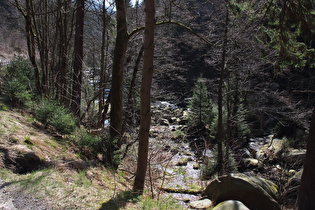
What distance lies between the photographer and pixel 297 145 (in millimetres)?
16797

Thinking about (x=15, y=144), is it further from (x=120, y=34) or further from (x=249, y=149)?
(x=249, y=149)

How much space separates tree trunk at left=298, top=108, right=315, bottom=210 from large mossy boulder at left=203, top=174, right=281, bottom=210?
1920 millimetres

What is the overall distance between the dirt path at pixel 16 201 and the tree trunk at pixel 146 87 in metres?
2.22

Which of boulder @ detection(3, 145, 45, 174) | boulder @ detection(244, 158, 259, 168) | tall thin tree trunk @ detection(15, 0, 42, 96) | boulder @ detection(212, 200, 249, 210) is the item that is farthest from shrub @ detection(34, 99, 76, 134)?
boulder @ detection(244, 158, 259, 168)

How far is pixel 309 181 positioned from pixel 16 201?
16.1 feet

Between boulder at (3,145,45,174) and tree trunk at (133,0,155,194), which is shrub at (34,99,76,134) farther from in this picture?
tree trunk at (133,0,155,194)

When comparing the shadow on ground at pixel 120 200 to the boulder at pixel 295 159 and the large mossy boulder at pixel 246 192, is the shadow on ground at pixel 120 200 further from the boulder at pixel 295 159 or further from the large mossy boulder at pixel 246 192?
the boulder at pixel 295 159

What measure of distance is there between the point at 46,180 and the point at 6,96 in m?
4.30

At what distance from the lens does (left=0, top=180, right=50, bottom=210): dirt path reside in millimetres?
3271

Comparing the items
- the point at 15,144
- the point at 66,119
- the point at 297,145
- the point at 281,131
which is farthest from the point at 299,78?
the point at 15,144

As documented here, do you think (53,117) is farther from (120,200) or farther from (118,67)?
(120,200)

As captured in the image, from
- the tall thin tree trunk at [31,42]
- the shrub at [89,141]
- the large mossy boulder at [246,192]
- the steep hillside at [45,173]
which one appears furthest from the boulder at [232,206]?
the tall thin tree trunk at [31,42]

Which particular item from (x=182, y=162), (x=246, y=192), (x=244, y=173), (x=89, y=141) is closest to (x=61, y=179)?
(x=89, y=141)

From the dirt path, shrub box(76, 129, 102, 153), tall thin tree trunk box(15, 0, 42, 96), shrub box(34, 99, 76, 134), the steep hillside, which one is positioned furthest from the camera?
tall thin tree trunk box(15, 0, 42, 96)
